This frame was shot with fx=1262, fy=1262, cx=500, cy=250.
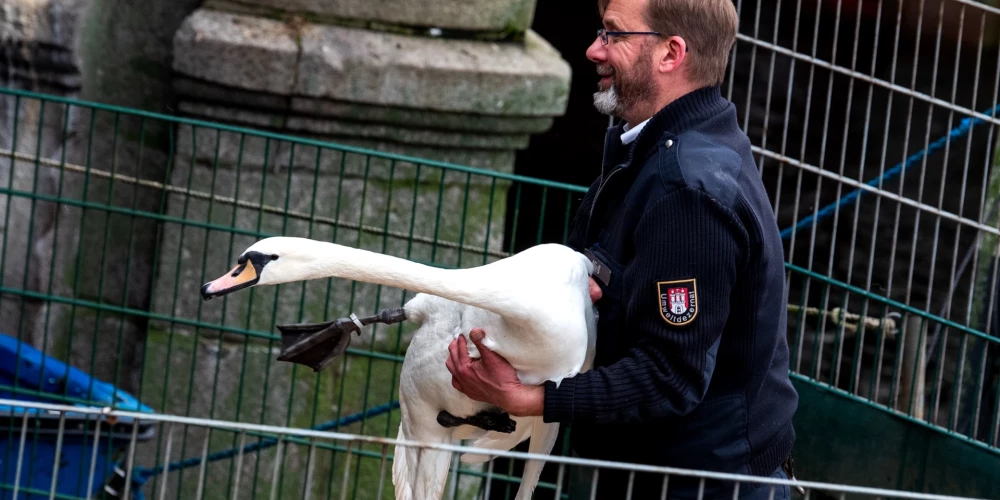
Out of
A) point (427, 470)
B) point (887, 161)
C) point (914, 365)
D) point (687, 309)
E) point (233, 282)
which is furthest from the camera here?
point (887, 161)

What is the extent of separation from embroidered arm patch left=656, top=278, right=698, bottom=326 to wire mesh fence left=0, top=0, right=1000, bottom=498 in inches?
62.7

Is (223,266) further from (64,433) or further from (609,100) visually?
(609,100)

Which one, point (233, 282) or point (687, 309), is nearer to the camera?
point (687, 309)

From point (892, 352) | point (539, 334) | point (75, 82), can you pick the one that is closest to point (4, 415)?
point (75, 82)

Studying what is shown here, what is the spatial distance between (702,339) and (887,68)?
3608 mm

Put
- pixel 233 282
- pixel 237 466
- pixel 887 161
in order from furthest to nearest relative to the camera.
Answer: pixel 887 161, pixel 237 466, pixel 233 282

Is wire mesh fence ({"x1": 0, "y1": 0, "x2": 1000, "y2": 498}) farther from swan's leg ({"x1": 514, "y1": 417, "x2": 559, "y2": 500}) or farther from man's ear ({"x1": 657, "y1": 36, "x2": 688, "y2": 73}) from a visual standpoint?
man's ear ({"x1": 657, "y1": 36, "x2": 688, "y2": 73})

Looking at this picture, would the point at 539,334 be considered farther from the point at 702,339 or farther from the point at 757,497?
the point at 757,497

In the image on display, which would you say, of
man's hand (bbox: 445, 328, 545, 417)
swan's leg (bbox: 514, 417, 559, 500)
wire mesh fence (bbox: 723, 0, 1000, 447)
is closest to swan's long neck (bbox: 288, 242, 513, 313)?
man's hand (bbox: 445, 328, 545, 417)

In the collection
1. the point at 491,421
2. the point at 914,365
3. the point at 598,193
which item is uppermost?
the point at 598,193

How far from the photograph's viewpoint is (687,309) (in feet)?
7.30

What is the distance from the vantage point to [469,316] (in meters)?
2.54

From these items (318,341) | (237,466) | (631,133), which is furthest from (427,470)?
(237,466)

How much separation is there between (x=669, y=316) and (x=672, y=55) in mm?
527
